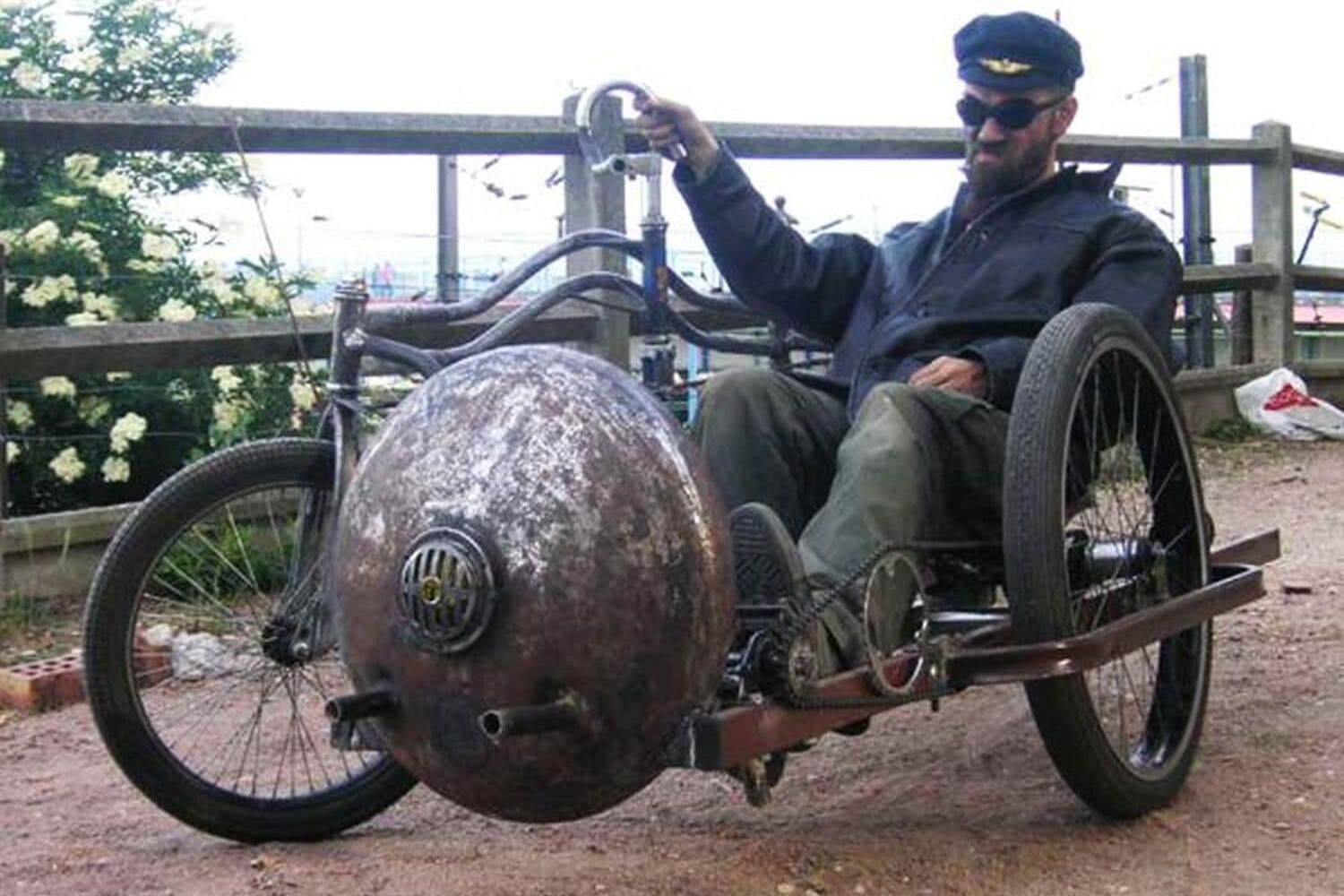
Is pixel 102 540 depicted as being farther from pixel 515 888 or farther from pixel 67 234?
pixel 515 888

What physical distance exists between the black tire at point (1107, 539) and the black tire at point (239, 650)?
1.11 metres

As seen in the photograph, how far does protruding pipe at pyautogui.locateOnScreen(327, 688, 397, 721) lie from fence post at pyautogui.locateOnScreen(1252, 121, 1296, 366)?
743cm

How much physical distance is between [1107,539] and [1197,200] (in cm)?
650

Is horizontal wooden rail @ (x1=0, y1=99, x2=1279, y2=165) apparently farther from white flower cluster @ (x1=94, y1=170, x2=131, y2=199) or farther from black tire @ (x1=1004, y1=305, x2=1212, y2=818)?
black tire @ (x1=1004, y1=305, x2=1212, y2=818)

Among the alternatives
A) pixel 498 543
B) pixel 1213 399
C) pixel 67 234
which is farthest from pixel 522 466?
pixel 1213 399

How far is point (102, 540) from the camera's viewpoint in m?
4.86

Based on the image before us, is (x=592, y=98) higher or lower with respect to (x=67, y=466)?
higher

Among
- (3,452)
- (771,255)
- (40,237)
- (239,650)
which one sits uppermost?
(40,237)

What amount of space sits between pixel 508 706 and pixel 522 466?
306mm

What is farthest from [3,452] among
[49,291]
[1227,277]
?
[1227,277]

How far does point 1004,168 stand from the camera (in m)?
3.51

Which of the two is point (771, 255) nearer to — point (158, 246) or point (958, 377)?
point (958, 377)

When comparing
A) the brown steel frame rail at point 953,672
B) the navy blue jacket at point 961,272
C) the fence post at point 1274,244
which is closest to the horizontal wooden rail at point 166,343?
the navy blue jacket at point 961,272

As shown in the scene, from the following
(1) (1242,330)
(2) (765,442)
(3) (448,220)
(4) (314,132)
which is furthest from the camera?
(1) (1242,330)
